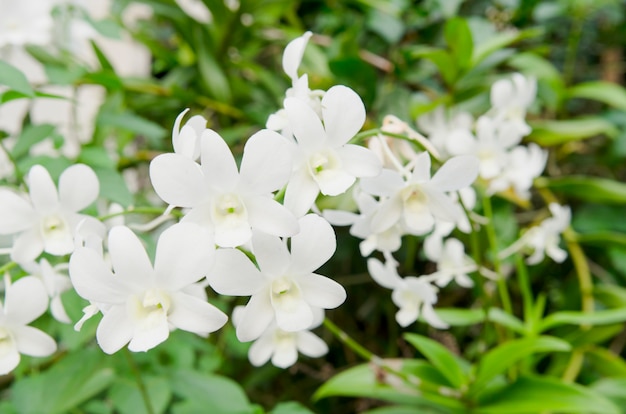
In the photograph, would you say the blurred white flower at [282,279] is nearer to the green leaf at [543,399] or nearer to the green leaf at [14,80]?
the green leaf at [14,80]

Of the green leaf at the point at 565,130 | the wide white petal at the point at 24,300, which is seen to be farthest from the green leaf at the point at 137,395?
the green leaf at the point at 565,130

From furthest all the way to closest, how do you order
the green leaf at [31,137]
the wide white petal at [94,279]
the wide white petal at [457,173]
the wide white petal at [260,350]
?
1. the green leaf at [31,137]
2. the wide white petal at [260,350]
3. the wide white petal at [457,173]
4. the wide white petal at [94,279]

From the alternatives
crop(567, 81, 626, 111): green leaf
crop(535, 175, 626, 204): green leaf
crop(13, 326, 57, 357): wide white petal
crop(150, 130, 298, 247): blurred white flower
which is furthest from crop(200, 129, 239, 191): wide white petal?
crop(567, 81, 626, 111): green leaf

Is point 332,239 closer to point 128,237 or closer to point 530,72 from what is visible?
point 128,237

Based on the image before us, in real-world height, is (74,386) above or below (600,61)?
below

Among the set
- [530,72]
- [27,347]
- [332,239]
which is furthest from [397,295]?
[530,72]

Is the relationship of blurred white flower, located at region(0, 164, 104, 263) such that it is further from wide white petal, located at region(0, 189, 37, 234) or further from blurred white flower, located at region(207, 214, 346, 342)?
blurred white flower, located at region(207, 214, 346, 342)

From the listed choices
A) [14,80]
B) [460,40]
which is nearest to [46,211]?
[14,80]
